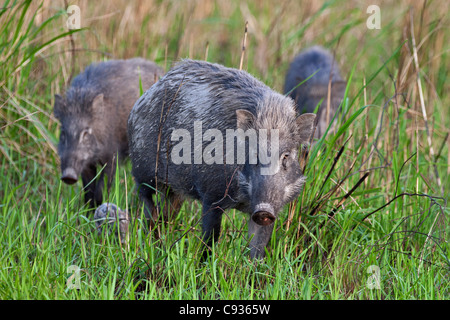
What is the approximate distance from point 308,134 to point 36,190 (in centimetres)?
209

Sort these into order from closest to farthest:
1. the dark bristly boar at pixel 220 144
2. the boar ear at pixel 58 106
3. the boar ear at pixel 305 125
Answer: the dark bristly boar at pixel 220 144 < the boar ear at pixel 305 125 < the boar ear at pixel 58 106

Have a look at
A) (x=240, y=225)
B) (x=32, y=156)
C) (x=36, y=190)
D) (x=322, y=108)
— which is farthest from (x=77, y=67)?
(x=240, y=225)

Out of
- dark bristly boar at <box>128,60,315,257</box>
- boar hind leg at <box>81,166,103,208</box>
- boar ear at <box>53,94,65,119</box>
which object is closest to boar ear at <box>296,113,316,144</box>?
dark bristly boar at <box>128,60,315,257</box>

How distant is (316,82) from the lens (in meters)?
6.57

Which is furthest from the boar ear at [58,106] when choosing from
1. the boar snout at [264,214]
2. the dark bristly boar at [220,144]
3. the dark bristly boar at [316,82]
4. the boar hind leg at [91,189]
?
the boar snout at [264,214]

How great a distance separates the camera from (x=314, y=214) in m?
3.62

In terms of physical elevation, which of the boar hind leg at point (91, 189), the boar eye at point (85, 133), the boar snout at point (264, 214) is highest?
the boar eye at point (85, 133)

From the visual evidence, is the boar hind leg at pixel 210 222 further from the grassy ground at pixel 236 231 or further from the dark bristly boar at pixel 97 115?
the dark bristly boar at pixel 97 115

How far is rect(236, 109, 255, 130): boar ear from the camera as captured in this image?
3251 millimetres

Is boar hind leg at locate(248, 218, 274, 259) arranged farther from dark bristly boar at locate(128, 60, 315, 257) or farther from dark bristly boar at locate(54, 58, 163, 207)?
dark bristly boar at locate(54, 58, 163, 207)

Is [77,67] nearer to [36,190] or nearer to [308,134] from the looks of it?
[36,190]

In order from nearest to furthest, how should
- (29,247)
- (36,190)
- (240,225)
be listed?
1. (29,247)
2. (240,225)
3. (36,190)

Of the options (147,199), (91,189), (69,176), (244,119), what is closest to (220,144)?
(244,119)

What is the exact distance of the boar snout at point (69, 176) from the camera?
4.82 meters
